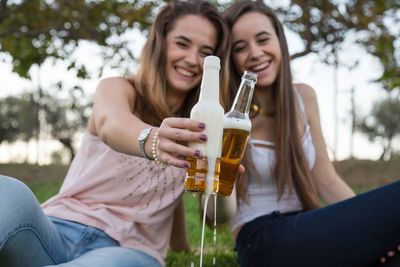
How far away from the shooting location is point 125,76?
3.04 metres

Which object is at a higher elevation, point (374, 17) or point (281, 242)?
point (374, 17)

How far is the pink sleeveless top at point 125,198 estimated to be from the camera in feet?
8.77

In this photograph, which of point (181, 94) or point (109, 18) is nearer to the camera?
point (181, 94)

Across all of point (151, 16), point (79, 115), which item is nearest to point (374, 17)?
point (151, 16)

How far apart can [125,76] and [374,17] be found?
18.3 ft

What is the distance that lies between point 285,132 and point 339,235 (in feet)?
3.08

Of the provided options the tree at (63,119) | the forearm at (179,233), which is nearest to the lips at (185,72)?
the forearm at (179,233)

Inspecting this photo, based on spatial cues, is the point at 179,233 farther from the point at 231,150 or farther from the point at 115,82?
the point at 231,150

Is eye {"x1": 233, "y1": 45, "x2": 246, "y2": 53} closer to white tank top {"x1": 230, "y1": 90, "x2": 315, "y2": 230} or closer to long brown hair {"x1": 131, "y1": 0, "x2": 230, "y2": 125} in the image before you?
long brown hair {"x1": 131, "y1": 0, "x2": 230, "y2": 125}

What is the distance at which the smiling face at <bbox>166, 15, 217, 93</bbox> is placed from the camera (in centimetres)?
289

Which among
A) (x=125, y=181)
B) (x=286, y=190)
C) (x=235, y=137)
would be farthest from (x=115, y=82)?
(x=286, y=190)

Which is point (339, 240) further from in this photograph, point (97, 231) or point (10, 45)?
point (10, 45)

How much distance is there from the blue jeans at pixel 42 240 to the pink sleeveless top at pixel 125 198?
10 centimetres

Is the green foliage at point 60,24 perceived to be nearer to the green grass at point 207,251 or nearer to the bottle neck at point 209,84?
the green grass at point 207,251
